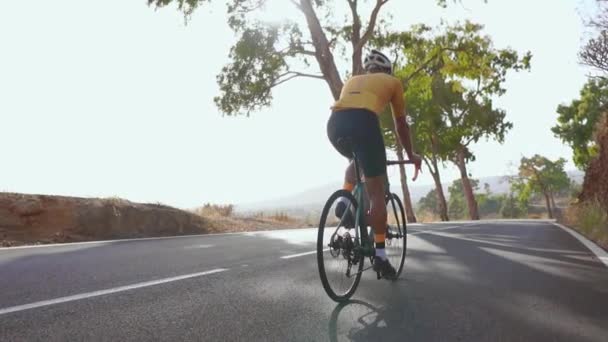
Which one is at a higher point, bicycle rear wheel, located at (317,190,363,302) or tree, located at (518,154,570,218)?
tree, located at (518,154,570,218)

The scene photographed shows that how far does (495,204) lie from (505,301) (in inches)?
5237

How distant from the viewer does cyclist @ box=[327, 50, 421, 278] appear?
12.6 feet

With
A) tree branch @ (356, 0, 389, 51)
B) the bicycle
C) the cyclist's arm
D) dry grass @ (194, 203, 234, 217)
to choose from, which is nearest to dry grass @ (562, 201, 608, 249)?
the cyclist's arm

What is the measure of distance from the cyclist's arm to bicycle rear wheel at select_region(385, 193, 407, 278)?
62cm

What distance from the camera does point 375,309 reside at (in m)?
3.36

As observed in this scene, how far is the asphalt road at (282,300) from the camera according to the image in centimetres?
271

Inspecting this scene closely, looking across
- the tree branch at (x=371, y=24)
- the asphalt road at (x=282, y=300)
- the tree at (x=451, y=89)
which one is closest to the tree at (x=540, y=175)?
the tree at (x=451, y=89)

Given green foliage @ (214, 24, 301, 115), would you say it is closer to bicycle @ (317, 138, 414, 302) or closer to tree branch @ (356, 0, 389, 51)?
tree branch @ (356, 0, 389, 51)

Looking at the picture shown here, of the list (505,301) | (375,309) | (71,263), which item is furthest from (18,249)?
(505,301)

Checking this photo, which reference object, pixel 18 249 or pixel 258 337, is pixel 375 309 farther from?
pixel 18 249

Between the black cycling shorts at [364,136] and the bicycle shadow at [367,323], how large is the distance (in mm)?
1080

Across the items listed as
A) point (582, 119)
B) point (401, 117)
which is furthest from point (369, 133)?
point (582, 119)

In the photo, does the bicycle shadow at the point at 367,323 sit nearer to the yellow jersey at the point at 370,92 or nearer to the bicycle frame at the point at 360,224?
the bicycle frame at the point at 360,224

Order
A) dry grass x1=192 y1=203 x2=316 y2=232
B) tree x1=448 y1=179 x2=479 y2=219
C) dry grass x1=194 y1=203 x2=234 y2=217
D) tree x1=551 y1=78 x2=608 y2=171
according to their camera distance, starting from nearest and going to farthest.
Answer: dry grass x1=192 y1=203 x2=316 y2=232 → dry grass x1=194 y1=203 x2=234 y2=217 → tree x1=551 y1=78 x2=608 y2=171 → tree x1=448 y1=179 x2=479 y2=219
